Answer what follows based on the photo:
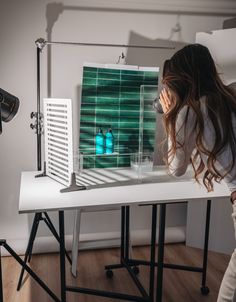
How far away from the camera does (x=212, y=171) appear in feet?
4.96

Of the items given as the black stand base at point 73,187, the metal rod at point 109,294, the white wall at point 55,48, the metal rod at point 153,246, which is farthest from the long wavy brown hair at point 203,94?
the white wall at point 55,48

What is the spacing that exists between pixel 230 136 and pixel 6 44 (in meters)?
1.77

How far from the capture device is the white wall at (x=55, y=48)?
2.43 metres

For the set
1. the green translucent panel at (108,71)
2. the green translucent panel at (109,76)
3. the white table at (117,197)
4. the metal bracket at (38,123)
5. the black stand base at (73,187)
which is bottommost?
the white table at (117,197)

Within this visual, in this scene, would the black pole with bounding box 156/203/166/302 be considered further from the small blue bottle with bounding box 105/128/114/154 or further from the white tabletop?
the small blue bottle with bounding box 105/128/114/154

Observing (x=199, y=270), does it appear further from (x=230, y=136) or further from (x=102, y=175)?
(x=230, y=136)

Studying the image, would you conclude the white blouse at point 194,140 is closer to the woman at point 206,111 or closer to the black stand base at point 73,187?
the woman at point 206,111

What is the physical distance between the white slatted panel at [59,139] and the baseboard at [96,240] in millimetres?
806

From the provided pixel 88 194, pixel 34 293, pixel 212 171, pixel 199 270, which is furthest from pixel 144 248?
pixel 212 171

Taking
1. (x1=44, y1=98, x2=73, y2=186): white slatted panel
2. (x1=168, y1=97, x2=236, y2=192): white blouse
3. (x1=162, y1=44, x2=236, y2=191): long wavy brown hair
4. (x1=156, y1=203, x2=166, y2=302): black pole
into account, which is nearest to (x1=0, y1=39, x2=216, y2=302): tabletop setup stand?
(x1=156, y1=203, x2=166, y2=302): black pole

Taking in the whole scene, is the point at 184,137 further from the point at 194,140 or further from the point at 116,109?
the point at 116,109

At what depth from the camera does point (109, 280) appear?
235 centimetres

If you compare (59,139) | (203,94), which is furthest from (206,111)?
(59,139)

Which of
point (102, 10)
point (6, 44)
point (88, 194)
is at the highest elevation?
point (102, 10)
